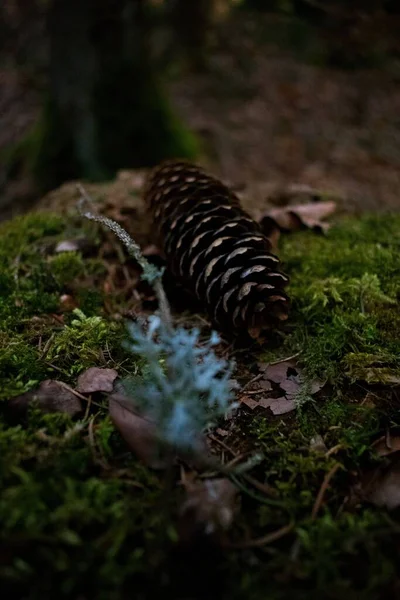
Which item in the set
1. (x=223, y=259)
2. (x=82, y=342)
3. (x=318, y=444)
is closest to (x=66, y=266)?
(x=82, y=342)

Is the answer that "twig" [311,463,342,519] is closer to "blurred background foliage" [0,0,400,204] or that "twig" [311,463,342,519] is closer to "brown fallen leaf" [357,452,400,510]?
"brown fallen leaf" [357,452,400,510]

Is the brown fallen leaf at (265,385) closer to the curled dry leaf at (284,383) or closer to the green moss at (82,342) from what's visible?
the curled dry leaf at (284,383)

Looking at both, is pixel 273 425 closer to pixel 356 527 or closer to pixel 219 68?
pixel 356 527

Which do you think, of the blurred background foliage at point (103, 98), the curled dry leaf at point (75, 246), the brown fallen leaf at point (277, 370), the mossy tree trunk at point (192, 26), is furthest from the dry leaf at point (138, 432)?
the mossy tree trunk at point (192, 26)

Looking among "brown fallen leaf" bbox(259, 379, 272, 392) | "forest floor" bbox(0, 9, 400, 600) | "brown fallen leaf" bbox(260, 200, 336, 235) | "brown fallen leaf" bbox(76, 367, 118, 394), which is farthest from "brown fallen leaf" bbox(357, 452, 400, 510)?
"brown fallen leaf" bbox(260, 200, 336, 235)

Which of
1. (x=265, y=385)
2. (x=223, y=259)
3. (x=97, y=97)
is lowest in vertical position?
(x=265, y=385)

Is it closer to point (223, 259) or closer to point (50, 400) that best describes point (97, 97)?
point (223, 259)
